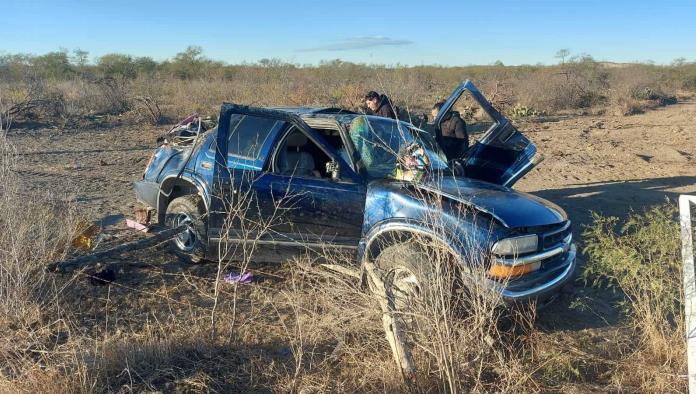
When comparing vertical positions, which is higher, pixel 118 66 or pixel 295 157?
pixel 118 66

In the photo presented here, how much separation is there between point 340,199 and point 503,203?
4.47ft

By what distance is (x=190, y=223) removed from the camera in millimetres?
5781

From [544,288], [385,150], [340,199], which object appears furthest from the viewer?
[385,150]

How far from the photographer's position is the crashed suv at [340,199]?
14.4 ft

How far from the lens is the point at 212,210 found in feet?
17.5

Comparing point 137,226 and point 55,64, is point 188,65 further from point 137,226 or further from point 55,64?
point 137,226

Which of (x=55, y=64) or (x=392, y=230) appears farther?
(x=55, y=64)

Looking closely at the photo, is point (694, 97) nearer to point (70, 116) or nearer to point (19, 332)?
point (70, 116)

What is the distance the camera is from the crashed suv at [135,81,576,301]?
→ 4.40m

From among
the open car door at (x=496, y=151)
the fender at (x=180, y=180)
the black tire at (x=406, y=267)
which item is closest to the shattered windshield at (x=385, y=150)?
the black tire at (x=406, y=267)

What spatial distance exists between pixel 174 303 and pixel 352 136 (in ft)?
7.09

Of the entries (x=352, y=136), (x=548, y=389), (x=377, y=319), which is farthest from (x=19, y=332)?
(x=548, y=389)

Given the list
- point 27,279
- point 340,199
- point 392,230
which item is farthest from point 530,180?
point 27,279

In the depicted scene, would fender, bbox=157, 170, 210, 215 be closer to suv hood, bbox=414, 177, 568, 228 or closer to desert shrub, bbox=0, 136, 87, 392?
desert shrub, bbox=0, 136, 87, 392
